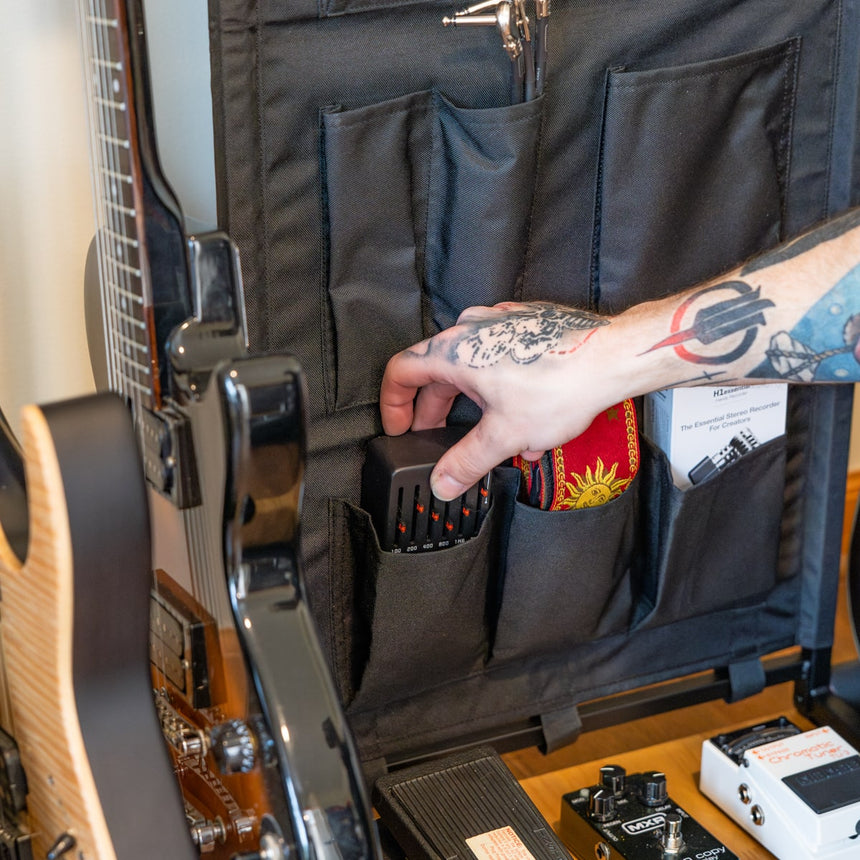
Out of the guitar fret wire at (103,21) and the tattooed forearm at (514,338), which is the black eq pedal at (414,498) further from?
the guitar fret wire at (103,21)

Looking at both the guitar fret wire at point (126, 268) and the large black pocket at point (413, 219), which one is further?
the large black pocket at point (413, 219)

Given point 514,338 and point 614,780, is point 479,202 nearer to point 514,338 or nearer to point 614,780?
point 514,338

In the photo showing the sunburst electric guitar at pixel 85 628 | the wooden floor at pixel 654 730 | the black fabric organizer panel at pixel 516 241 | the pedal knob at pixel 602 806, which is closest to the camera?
the sunburst electric guitar at pixel 85 628

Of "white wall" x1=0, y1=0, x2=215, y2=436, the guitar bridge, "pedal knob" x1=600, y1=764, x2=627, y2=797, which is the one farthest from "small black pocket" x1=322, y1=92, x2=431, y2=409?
"pedal knob" x1=600, y1=764, x2=627, y2=797

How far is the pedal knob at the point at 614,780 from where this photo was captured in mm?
889

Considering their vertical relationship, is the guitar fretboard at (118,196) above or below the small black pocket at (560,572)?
above

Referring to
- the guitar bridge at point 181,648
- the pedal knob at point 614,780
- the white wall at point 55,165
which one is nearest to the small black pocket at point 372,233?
the white wall at point 55,165

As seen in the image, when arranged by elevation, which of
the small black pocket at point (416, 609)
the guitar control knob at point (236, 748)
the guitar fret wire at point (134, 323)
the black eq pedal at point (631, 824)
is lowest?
the black eq pedal at point (631, 824)

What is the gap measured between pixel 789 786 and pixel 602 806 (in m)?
0.14

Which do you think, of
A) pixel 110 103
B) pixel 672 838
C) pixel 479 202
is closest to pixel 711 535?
pixel 672 838

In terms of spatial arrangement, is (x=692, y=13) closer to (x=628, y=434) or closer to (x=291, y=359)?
(x=628, y=434)

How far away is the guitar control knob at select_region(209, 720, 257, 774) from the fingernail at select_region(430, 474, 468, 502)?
256mm

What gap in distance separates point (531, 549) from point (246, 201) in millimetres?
330

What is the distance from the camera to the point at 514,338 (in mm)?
803
